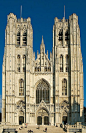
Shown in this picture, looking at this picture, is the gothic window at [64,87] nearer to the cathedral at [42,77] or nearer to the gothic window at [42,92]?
the cathedral at [42,77]

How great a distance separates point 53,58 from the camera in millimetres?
63500

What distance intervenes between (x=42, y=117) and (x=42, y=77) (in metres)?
8.11

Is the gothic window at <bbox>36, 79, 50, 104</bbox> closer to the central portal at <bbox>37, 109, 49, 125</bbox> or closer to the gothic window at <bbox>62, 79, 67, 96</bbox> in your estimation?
the central portal at <bbox>37, 109, 49, 125</bbox>

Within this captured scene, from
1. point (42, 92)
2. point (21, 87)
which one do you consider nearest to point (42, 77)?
point (42, 92)

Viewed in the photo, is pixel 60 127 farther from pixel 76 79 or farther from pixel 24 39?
pixel 24 39

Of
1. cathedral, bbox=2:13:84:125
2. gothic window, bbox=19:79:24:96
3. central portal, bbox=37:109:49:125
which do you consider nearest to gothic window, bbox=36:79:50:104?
cathedral, bbox=2:13:84:125

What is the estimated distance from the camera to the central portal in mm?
60938

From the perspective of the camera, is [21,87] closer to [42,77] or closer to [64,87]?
[42,77]

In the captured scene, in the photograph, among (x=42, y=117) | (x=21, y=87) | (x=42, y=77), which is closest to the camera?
(x=42, y=117)

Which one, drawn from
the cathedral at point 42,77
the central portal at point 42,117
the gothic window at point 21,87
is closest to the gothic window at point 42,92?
the cathedral at point 42,77

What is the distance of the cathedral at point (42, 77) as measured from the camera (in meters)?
60.6

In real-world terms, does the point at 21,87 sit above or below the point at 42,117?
above

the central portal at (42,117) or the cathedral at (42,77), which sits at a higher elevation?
the cathedral at (42,77)

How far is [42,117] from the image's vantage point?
60.9 meters
